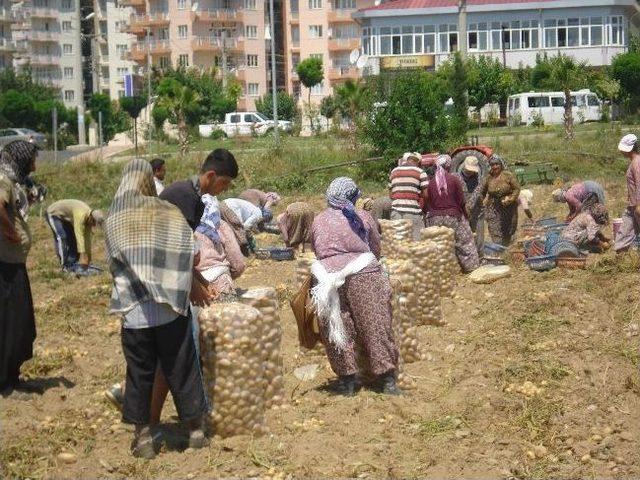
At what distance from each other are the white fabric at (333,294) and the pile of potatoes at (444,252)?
156 inches

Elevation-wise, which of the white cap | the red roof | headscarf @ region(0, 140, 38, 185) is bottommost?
the white cap

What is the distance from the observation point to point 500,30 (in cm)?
6731

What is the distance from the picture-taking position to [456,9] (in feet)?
220

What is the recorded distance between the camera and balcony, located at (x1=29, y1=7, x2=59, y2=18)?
8971cm

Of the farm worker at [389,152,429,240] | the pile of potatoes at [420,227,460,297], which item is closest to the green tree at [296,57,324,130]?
the farm worker at [389,152,429,240]

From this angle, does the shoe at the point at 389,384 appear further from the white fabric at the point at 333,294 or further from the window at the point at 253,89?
the window at the point at 253,89

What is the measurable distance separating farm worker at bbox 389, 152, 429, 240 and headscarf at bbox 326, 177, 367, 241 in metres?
4.77

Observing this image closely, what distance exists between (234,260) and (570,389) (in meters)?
2.36

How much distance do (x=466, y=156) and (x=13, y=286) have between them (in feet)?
27.3

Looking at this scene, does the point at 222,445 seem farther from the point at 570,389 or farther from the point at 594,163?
the point at 594,163

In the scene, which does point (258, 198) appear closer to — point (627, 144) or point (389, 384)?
point (627, 144)

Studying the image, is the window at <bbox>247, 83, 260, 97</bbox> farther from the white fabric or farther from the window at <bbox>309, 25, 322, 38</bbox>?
the white fabric

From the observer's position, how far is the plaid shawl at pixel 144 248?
6.69 m

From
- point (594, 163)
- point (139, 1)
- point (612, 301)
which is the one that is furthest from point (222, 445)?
point (139, 1)
